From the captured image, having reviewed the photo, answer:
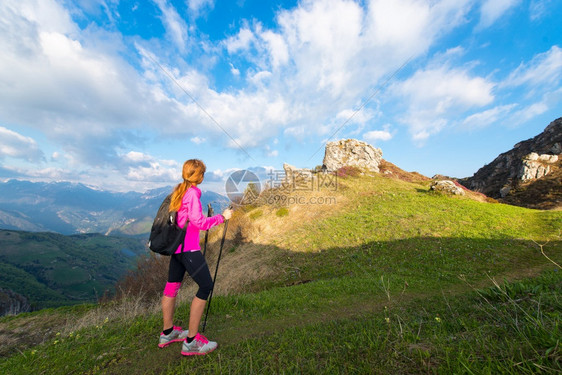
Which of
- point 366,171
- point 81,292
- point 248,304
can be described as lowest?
point 81,292

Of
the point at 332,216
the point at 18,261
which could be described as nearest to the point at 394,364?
the point at 332,216

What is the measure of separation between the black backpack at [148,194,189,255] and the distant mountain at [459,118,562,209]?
33.9 metres

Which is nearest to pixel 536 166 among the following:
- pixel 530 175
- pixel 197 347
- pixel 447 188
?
pixel 530 175

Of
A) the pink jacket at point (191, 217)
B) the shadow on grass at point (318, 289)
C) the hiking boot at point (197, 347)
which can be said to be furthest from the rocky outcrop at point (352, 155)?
the hiking boot at point (197, 347)

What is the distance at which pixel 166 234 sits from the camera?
415cm

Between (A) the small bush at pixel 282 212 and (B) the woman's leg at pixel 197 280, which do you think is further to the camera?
(A) the small bush at pixel 282 212

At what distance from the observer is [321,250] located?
55.7ft

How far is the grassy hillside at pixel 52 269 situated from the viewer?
112 metres

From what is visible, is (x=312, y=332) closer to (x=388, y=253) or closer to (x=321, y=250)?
(x=388, y=253)

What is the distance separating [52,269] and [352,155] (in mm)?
203705

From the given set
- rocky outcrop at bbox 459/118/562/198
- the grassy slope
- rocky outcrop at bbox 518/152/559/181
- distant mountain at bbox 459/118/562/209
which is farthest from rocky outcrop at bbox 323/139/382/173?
the grassy slope

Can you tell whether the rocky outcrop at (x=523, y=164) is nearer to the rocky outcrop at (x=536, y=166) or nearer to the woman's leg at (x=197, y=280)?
the rocky outcrop at (x=536, y=166)

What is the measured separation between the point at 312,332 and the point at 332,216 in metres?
18.3

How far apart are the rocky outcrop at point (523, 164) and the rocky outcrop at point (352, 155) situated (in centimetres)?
1744
